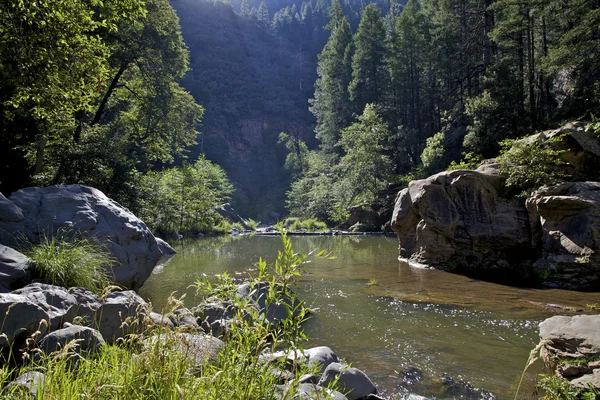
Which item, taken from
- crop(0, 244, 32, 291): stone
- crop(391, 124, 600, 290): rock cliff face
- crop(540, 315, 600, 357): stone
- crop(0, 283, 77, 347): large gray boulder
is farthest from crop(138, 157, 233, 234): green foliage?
crop(540, 315, 600, 357): stone

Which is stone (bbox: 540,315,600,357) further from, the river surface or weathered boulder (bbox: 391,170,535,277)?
weathered boulder (bbox: 391,170,535,277)

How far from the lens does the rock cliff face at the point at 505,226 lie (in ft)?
28.7

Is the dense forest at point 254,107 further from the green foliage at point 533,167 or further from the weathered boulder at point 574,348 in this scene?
the weathered boulder at point 574,348

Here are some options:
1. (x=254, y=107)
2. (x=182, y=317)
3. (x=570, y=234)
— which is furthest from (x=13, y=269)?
(x=254, y=107)

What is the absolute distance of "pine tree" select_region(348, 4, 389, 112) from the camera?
37250 millimetres

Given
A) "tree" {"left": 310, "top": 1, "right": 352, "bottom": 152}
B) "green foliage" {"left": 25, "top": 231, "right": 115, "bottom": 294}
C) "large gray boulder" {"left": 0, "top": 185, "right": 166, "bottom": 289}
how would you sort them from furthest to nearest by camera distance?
"tree" {"left": 310, "top": 1, "right": 352, "bottom": 152} → "large gray boulder" {"left": 0, "top": 185, "right": 166, "bottom": 289} → "green foliage" {"left": 25, "top": 231, "right": 115, "bottom": 294}

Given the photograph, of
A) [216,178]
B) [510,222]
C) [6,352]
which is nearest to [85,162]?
[6,352]

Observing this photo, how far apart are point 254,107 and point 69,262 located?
2472 inches

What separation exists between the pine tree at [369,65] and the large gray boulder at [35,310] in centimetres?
3485

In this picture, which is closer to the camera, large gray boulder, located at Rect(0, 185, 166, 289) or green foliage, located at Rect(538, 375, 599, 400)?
green foliage, located at Rect(538, 375, 599, 400)

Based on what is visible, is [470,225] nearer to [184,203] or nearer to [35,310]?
[35,310]

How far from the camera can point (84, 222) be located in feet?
23.4

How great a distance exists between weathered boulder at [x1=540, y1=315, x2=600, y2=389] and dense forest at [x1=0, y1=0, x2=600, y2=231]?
8093mm

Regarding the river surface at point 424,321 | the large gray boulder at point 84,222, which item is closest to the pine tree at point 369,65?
the river surface at point 424,321
